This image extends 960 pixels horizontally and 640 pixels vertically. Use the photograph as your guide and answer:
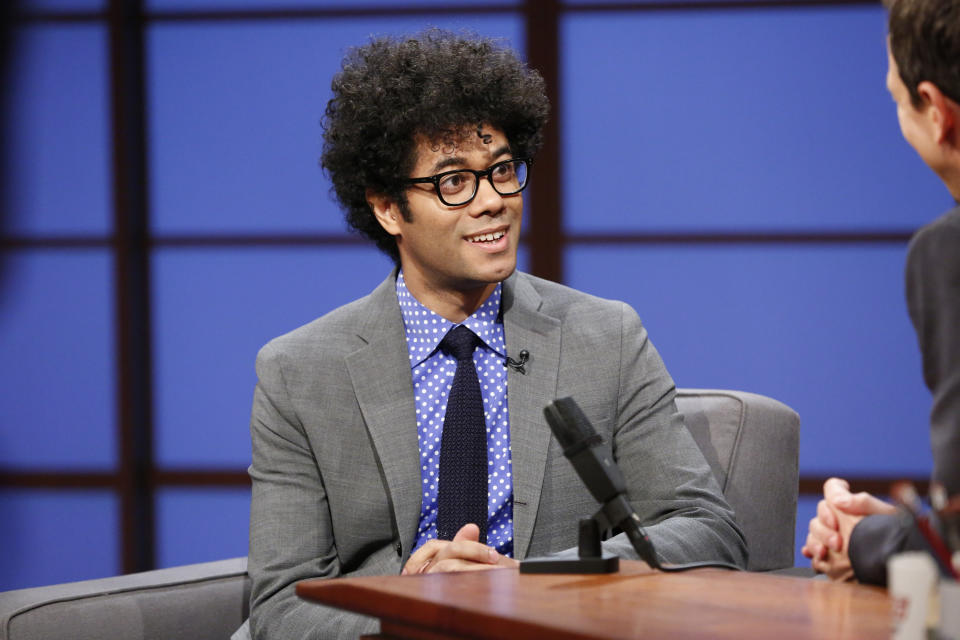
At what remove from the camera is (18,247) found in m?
4.23

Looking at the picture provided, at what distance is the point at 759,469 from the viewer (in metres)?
2.43

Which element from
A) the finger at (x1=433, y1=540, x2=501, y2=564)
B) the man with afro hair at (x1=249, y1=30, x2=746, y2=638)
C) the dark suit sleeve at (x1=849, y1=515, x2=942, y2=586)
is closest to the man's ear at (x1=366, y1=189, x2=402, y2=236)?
the man with afro hair at (x1=249, y1=30, x2=746, y2=638)

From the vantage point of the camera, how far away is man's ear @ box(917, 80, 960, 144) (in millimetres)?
1246

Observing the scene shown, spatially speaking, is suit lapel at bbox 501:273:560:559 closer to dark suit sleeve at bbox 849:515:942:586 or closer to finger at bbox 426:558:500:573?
finger at bbox 426:558:500:573

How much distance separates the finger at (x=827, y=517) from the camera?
1.41 metres

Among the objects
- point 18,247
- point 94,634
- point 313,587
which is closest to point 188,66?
point 18,247

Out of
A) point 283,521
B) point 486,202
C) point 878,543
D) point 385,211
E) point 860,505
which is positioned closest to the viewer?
point 878,543

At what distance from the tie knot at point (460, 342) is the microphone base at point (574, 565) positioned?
0.91m

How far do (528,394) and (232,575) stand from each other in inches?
28.1

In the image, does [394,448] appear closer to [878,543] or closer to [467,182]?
[467,182]

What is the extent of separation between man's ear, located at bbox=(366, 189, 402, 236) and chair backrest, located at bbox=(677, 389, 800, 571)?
779mm

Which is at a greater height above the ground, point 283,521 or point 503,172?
point 503,172

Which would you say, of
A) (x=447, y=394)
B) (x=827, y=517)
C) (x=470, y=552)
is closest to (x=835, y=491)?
(x=827, y=517)

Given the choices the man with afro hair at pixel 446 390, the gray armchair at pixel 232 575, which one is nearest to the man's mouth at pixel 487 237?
the man with afro hair at pixel 446 390
